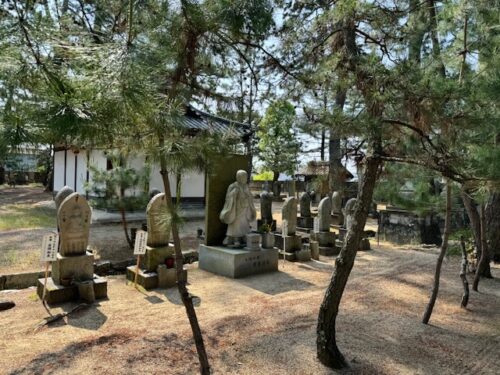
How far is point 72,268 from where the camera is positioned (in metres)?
5.09

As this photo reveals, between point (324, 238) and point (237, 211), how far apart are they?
2968 millimetres

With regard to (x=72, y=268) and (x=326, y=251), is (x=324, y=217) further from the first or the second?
(x=72, y=268)

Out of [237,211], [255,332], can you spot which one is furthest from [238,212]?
[255,332]

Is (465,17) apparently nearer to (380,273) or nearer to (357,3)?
(357,3)

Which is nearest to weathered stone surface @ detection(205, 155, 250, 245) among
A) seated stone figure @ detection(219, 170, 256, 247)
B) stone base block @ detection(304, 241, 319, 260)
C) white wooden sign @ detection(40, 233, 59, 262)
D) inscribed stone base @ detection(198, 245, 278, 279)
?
seated stone figure @ detection(219, 170, 256, 247)

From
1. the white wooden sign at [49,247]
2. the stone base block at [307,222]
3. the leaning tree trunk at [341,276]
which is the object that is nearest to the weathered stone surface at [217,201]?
the white wooden sign at [49,247]

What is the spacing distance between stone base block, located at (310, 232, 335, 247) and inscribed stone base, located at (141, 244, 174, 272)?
4248 mm

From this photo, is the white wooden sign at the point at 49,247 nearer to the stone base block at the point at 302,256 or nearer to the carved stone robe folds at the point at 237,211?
the carved stone robe folds at the point at 237,211

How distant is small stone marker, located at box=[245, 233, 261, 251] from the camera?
698cm

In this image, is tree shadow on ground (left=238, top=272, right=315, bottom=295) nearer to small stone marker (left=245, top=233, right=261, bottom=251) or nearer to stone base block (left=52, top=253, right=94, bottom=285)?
small stone marker (left=245, top=233, right=261, bottom=251)

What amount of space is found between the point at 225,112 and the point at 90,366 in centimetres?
239

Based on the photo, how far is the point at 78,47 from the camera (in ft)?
5.80

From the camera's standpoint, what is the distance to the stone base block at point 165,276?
19.1 feet

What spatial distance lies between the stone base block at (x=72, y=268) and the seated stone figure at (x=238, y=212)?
2.63 meters
